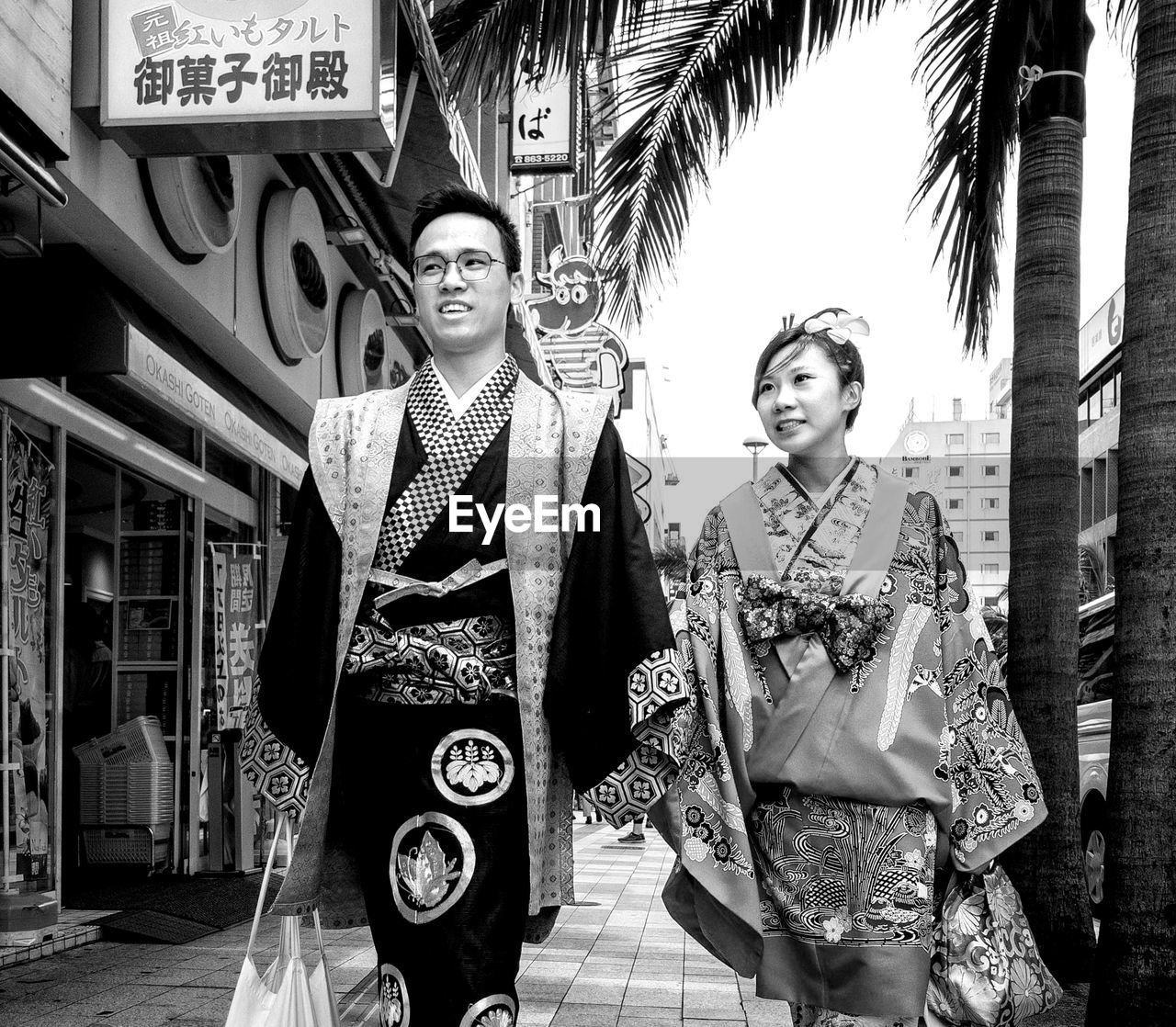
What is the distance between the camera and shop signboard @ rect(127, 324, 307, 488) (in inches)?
218

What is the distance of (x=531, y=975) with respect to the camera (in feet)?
18.3

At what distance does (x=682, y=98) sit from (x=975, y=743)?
4.98m

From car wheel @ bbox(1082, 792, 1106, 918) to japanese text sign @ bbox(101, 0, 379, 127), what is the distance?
5.66m

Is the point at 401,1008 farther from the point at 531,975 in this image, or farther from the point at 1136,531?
the point at 531,975

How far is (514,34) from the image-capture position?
5785 mm

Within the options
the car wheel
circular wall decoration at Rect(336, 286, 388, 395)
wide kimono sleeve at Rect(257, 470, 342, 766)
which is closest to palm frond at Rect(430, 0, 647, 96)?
Answer: wide kimono sleeve at Rect(257, 470, 342, 766)

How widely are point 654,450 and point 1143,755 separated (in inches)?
3204

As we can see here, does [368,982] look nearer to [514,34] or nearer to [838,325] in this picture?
[838,325]

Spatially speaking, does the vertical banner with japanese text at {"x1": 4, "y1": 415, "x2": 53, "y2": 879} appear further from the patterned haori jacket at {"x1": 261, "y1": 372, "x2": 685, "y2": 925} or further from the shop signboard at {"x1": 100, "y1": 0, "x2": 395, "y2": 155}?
the patterned haori jacket at {"x1": 261, "y1": 372, "x2": 685, "y2": 925}

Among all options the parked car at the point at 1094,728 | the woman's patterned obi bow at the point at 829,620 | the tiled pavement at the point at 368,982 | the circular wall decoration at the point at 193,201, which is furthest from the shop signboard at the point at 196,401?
the parked car at the point at 1094,728

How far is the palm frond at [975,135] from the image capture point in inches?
255

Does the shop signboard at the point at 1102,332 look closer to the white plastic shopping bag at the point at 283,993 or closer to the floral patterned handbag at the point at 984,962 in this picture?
the floral patterned handbag at the point at 984,962

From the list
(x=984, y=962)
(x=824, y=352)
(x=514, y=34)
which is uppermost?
(x=514, y=34)

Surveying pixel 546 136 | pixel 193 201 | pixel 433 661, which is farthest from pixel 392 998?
pixel 546 136
